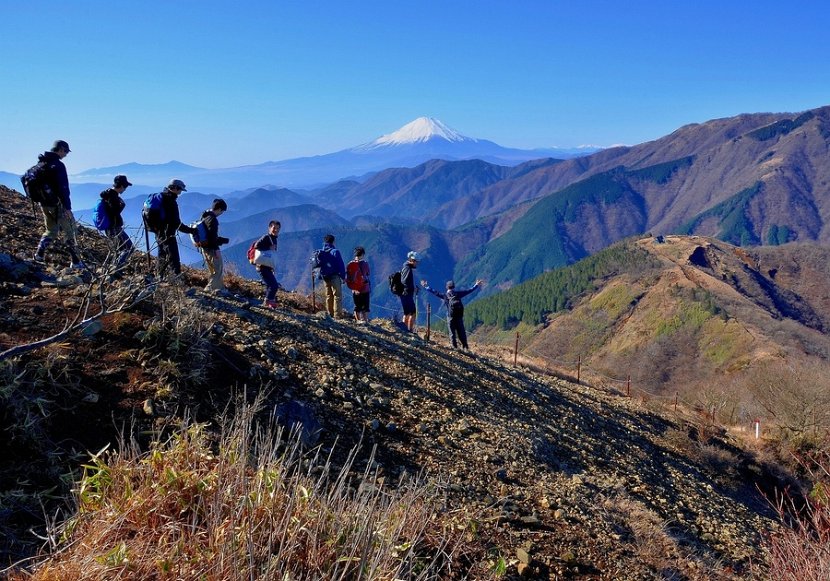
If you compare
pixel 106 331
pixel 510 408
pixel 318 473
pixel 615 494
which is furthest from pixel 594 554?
pixel 106 331

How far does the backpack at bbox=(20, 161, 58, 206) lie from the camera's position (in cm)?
789

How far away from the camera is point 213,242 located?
29.5 feet

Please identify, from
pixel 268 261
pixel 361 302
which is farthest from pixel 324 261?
pixel 361 302

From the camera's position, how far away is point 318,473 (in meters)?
4.94

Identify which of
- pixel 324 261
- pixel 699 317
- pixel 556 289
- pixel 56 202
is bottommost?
pixel 556 289

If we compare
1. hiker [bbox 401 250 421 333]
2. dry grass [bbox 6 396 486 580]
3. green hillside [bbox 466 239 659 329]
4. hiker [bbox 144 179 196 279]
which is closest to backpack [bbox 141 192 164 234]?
hiker [bbox 144 179 196 279]

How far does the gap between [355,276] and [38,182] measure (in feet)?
18.5

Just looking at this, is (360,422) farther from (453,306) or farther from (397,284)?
(453,306)

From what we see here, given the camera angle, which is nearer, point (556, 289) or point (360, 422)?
point (360, 422)

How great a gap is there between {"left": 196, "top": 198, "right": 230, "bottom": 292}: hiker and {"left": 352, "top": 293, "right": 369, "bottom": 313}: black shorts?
310cm

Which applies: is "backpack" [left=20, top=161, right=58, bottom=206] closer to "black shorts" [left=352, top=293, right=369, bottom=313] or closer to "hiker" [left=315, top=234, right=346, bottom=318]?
"hiker" [left=315, top=234, right=346, bottom=318]

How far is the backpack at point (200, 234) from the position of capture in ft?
28.8

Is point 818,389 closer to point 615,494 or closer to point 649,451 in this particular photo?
point 649,451

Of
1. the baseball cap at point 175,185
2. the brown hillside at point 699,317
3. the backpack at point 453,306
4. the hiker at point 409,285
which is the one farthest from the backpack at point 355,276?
the brown hillside at point 699,317
